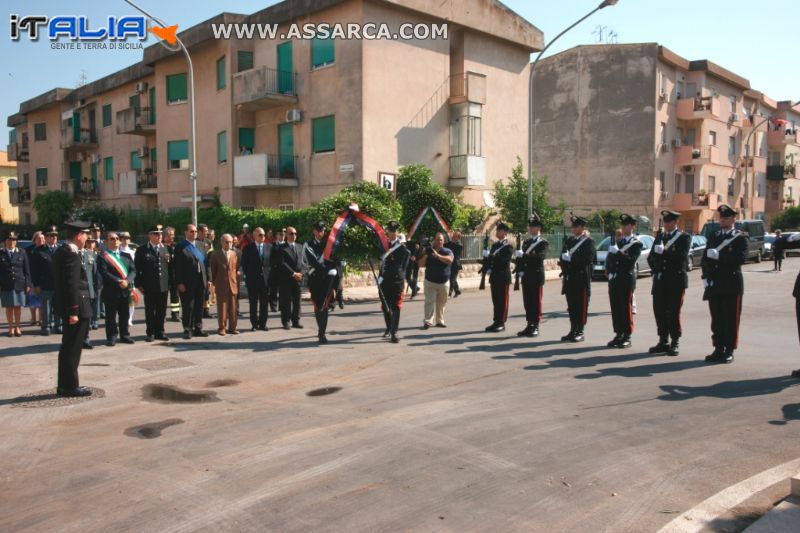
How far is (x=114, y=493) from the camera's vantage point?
4.68 metres

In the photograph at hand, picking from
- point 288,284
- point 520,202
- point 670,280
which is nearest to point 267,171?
point 520,202

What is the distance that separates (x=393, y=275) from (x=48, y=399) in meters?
5.65

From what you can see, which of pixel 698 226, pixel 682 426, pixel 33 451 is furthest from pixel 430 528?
pixel 698 226

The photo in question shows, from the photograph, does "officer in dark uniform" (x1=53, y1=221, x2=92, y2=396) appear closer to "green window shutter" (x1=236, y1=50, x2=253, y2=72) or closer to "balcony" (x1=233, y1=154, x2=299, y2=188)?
"balcony" (x1=233, y1=154, x2=299, y2=188)

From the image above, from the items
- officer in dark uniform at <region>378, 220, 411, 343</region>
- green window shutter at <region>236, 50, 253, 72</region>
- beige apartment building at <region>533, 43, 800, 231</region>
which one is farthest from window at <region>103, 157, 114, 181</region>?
officer in dark uniform at <region>378, 220, 411, 343</region>

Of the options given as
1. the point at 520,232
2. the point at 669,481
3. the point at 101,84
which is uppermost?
the point at 101,84

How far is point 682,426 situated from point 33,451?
5817 millimetres

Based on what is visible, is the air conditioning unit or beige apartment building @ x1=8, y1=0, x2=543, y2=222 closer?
beige apartment building @ x1=8, y1=0, x2=543, y2=222

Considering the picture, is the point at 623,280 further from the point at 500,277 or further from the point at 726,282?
the point at 500,277

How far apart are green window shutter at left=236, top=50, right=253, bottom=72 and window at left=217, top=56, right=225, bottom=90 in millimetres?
941

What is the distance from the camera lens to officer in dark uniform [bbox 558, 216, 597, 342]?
430 inches

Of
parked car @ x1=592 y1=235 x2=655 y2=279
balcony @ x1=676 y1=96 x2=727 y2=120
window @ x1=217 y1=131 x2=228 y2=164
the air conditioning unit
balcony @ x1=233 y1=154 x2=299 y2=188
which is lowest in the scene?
parked car @ x1=592 y1=235 x2=655 y2=279

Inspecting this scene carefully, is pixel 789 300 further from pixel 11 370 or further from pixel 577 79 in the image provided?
pixel 577 79

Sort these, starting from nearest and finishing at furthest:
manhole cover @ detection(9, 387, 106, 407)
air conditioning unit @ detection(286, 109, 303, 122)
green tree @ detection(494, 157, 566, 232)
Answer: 1. manhole cover @ detection(9, 387, 106, 407)
2. air conditioning unit @ detection(286, 109, 303, 122)
3. green tree @ detection(494, 157, 566, 232)
